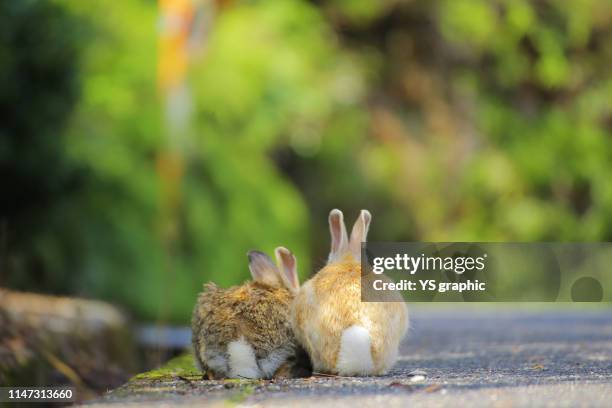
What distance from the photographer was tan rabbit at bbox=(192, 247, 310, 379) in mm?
3109

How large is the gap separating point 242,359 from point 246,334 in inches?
2.9

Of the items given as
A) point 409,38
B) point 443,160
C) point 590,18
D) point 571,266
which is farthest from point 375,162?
point 571,266

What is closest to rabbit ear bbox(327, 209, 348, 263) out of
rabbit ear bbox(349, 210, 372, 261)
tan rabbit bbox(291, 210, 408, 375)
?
rabbit ear bbox(349, 210, 372, 261)

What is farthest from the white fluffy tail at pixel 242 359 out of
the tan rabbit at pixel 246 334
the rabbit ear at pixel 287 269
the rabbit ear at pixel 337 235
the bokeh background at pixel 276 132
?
the bokeh background at pixel 276 132

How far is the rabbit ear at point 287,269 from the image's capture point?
11.2ft

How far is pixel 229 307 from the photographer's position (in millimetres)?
3230

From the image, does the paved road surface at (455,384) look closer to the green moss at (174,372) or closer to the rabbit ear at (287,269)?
the green moss at (174,372)

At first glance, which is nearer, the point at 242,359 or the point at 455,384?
the point at 455,384

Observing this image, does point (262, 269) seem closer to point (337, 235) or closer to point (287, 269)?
point (287, 269)

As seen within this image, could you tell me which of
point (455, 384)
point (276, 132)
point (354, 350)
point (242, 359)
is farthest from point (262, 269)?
point (276, 132)

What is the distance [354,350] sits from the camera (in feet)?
9.98

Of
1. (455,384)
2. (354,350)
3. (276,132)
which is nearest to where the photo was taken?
(455,384)

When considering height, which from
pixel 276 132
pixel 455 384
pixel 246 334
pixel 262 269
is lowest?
pixel 455 384

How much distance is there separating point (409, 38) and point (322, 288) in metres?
9.28
